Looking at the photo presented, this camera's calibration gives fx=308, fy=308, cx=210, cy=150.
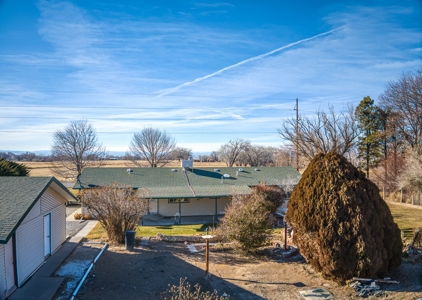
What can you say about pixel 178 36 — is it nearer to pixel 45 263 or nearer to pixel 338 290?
pixel 45 263

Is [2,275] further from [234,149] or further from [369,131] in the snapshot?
[234,149]

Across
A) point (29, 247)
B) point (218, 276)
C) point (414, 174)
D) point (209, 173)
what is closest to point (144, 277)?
point (218, 276)

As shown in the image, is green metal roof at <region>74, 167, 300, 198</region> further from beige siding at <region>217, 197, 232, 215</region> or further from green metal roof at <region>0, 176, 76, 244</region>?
green metal roof at <region>0, 176, 76, 244</region>

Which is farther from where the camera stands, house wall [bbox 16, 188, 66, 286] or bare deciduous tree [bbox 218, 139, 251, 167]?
bare deciduous tree [bbox 218, 139, 251, 167]

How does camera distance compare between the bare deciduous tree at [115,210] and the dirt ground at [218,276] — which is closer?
the dirt ground at [218,276]

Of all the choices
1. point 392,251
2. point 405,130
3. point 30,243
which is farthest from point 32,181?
point 405,130

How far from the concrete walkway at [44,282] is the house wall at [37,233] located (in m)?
0.21

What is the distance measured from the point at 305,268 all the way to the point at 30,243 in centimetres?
941

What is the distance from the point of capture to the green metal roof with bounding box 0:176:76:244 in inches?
329

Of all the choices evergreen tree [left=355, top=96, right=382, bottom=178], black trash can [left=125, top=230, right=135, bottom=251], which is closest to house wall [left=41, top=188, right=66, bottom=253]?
black trash can [left=125, top=230, right=135, bottom=251]

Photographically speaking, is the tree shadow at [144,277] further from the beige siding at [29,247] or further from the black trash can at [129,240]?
the beige siding at [29,247]

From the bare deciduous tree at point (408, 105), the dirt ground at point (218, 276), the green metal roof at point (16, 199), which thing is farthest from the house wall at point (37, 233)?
the bare deciduous tree at point (408, 105)

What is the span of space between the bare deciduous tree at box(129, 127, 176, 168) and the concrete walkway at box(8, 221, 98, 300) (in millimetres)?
38025

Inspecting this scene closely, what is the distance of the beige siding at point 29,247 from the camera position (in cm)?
919
